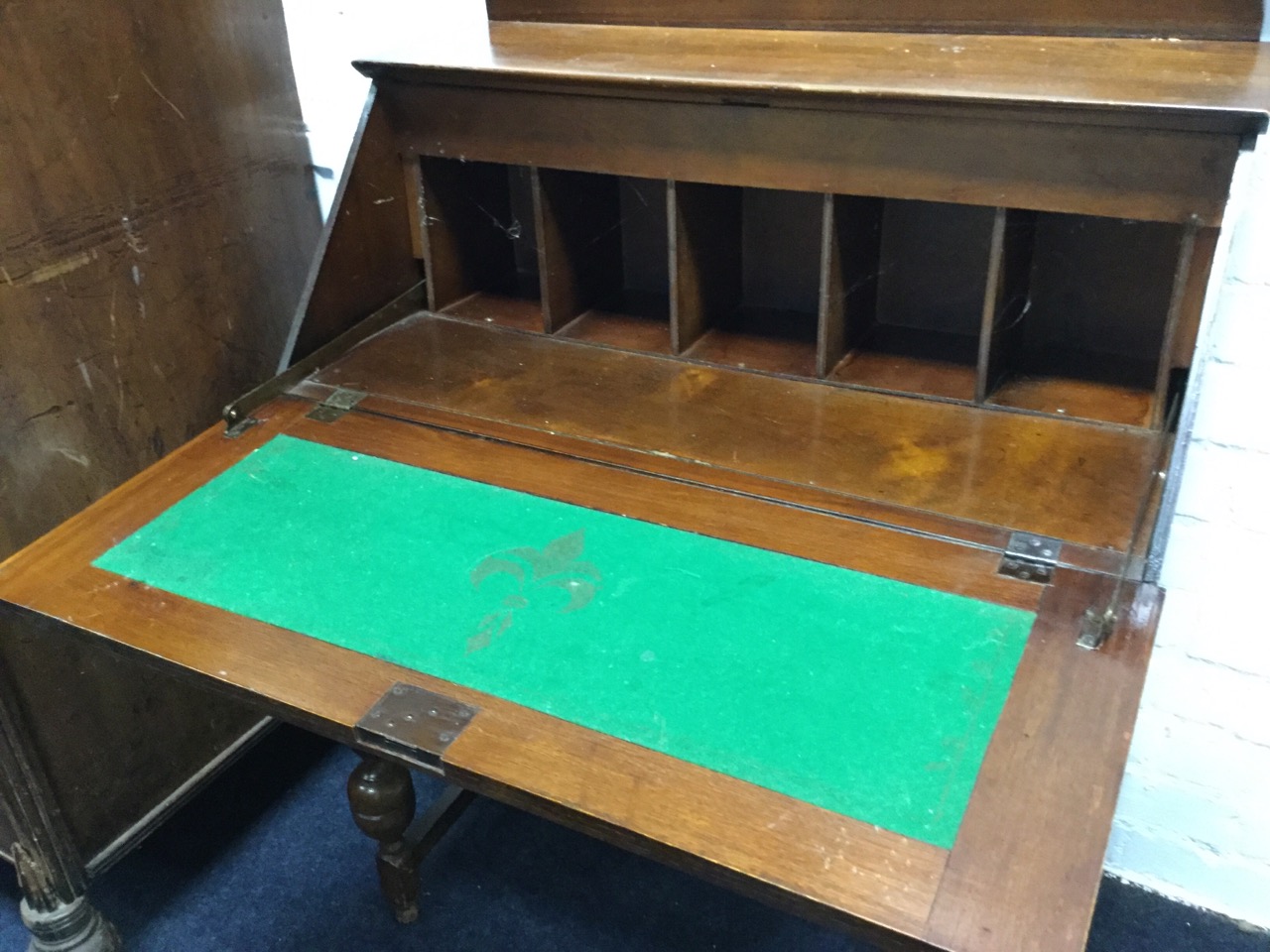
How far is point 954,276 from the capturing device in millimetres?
1419

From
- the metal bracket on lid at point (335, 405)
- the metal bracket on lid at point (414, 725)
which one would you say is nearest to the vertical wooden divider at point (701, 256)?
the metal bracket on lid at point (335, 405)

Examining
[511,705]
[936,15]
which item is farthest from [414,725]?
[936,15]

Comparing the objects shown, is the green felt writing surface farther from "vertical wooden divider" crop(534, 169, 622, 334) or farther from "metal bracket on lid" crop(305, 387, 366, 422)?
"vertical wooden divider" crop(534, 169, 622, 334)

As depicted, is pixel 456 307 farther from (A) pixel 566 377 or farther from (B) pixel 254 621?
(B) pixel 254 621

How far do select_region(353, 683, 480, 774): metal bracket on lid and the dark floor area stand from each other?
3.05 ft

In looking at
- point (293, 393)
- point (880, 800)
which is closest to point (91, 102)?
point (293, 393)

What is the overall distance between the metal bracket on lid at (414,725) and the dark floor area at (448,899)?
93 cm

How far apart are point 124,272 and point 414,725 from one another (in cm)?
91

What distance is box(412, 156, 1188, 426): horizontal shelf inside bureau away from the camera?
1.29 meters

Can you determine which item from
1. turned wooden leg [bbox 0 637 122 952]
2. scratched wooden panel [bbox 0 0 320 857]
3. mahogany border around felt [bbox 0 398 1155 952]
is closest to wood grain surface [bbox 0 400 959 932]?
mahogany border around felt [bbox 0 398 1155 952]

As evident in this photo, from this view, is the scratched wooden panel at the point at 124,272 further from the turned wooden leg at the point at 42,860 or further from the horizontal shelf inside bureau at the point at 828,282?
the horizontal shelf inside bureau at the point at 828,282

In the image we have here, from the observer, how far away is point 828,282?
4.23 ft

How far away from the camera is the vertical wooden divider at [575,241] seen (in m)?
1.45

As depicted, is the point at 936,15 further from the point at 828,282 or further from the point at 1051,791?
the point at 1051,791
